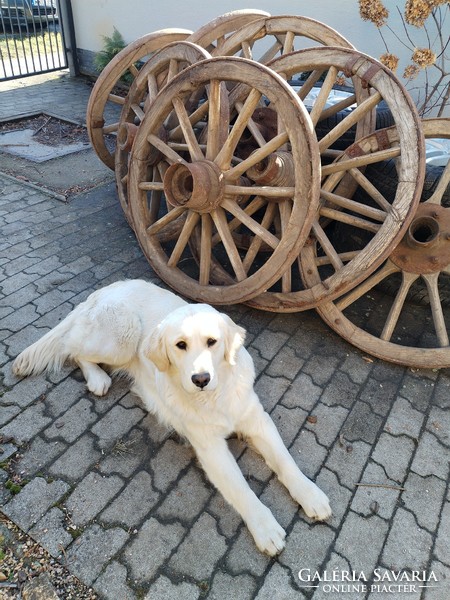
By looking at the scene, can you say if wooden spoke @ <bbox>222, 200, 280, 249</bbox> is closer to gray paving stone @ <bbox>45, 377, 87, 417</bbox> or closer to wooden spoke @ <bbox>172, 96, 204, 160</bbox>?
wooden spoke @ <bbox>172, 96, 204, 160</bbox>

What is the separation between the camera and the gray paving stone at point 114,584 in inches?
74.9

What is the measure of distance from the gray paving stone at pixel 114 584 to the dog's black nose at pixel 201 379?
91cm

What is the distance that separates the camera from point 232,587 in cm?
194

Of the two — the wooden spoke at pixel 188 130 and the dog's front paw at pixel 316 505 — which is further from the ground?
the wooden spoke at pixel 188 130

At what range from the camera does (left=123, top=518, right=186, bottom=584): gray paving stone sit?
1.98m

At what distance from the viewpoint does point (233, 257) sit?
3121 mm

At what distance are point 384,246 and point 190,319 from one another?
1.31 m

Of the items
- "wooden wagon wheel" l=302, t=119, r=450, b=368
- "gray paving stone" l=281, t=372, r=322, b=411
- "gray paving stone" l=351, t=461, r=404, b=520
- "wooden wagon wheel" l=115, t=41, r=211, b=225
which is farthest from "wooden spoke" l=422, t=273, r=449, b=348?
"wooden wagon wheel" l=115, t=41, r=211, b=225

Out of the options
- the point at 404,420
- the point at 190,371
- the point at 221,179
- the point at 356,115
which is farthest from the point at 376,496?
the point at 356,115

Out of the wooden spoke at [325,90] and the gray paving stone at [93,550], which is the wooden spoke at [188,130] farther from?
the gray paving stone at [93,550]

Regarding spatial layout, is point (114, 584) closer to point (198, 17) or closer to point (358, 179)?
point (358, 179)

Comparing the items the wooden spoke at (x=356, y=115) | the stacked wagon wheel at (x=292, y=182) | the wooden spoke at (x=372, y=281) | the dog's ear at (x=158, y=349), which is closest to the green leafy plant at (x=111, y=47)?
the stacked wagon wheel at (x=292, y=182)

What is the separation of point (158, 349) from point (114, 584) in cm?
106

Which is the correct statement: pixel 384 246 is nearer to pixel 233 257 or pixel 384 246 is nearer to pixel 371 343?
pixel 371 343
